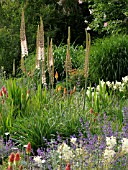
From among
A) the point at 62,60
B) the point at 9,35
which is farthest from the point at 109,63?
the point at 9,35

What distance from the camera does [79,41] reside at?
12281 millimetres

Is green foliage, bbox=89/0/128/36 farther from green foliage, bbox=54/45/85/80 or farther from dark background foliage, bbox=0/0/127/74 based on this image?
green foliage, bbox=54/45/85/80

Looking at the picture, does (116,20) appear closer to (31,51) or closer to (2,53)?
(31,51)

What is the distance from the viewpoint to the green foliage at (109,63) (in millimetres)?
8133

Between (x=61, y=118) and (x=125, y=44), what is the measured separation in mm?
4097

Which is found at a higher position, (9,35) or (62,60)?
(9,35)

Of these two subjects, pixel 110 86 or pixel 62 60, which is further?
pixel 62 60

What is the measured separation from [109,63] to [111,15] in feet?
9.18

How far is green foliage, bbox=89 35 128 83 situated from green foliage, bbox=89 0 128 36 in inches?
70.8

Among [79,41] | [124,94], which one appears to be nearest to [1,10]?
[79,41]

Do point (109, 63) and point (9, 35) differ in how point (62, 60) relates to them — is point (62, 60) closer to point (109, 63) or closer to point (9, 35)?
point (109, 63)

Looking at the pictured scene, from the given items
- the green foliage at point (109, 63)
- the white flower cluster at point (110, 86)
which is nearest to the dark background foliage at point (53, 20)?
the green foliage at point (109, 63)

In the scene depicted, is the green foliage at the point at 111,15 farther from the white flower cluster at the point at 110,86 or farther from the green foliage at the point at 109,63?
the white flower cluster at the point at 110,86

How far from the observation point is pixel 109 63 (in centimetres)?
816
